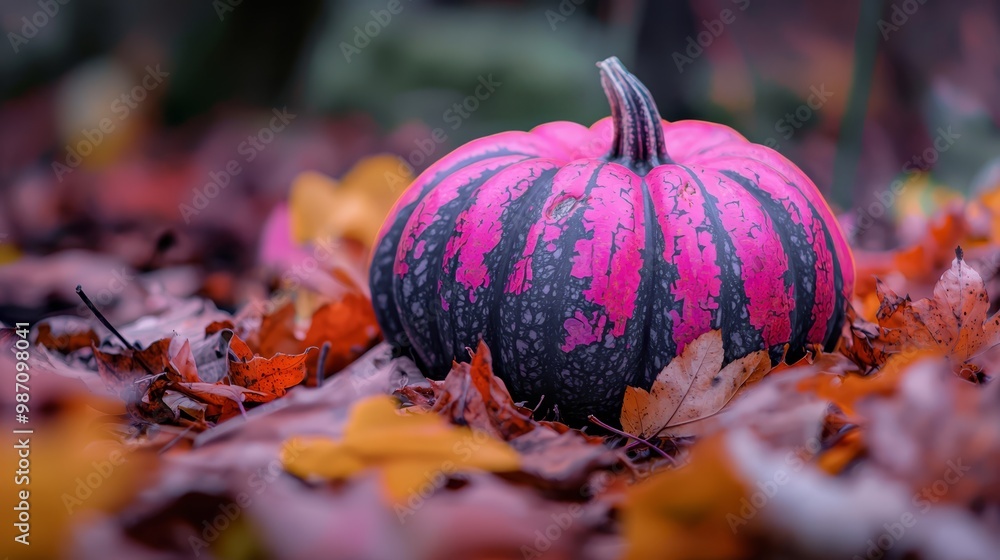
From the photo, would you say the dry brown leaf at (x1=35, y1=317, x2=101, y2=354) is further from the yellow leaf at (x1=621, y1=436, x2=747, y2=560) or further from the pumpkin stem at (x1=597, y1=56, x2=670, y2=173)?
the yellow leaf at (x1=621, y1=436, x2=747, y2=560)

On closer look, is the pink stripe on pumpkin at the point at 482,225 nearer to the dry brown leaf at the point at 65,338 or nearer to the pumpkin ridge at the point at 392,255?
the pumpkin ridge at the point at 392,255

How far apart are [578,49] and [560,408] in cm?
262

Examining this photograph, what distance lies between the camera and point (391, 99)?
3.71m

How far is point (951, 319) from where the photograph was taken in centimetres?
121

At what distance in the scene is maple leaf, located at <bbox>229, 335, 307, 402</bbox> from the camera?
1.19 meters

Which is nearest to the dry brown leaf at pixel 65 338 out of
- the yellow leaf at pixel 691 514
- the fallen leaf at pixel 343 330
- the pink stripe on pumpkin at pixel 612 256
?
the fallen leaf at pixel 343 330

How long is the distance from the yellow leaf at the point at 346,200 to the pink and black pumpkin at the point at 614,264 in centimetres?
108

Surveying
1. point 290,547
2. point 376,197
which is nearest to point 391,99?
point 376,197

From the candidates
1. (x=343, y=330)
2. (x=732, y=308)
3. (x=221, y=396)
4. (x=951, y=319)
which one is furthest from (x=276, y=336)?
(x=951, y=319)

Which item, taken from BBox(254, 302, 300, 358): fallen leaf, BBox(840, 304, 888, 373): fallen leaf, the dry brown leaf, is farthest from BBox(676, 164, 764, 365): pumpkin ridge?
the dry brown leaf

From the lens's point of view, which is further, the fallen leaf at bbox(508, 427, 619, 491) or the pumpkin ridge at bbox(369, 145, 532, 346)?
the pumpkin ridge at bbox(369, 145, 532, 346)

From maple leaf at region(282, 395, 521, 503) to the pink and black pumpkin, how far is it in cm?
34

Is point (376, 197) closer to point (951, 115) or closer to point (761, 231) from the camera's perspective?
point (761, 231)

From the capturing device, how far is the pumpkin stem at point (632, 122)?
1.34m
